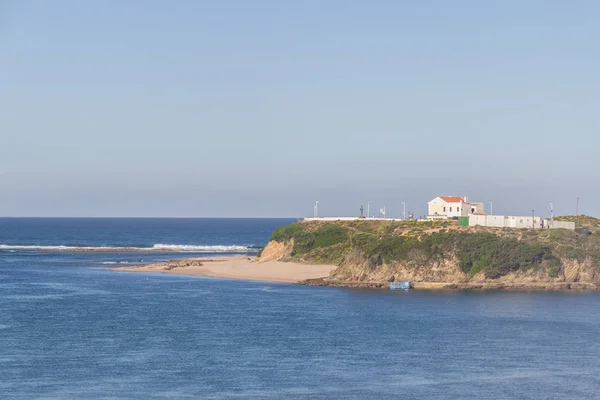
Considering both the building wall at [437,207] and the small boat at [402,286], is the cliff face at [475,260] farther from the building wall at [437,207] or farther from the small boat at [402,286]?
the building wall at [437,207]

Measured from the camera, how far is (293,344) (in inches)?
2729

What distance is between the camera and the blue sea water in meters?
54.9

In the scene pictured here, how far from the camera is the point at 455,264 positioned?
11306 cm

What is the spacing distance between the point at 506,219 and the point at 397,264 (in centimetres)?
2326

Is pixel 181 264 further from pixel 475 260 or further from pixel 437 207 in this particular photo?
pixel 475 260

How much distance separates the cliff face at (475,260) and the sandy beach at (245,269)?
32.4 ft

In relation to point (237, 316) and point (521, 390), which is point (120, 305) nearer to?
point (237, 316)

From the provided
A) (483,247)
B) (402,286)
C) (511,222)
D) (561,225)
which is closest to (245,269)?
(402,286)

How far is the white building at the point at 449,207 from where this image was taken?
152125mm

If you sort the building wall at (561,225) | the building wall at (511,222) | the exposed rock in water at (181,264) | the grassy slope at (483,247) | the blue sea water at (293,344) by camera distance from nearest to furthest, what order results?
1. the blue sea water at (293,344)
2. the grassy slope at (483,247)
3. the building wall at (561,225)
4. the building wall at (511,222)
5. the exposed rock in water at (181,264)

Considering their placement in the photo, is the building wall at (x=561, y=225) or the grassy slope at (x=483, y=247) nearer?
the grassy slope at (x=483, y=247)

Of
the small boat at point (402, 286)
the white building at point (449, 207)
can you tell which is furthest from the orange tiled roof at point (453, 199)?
the small boat at point (402, 286)

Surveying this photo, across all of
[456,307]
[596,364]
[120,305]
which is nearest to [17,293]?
[120,305]

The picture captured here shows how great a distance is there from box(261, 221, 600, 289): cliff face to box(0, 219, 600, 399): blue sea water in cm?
722
